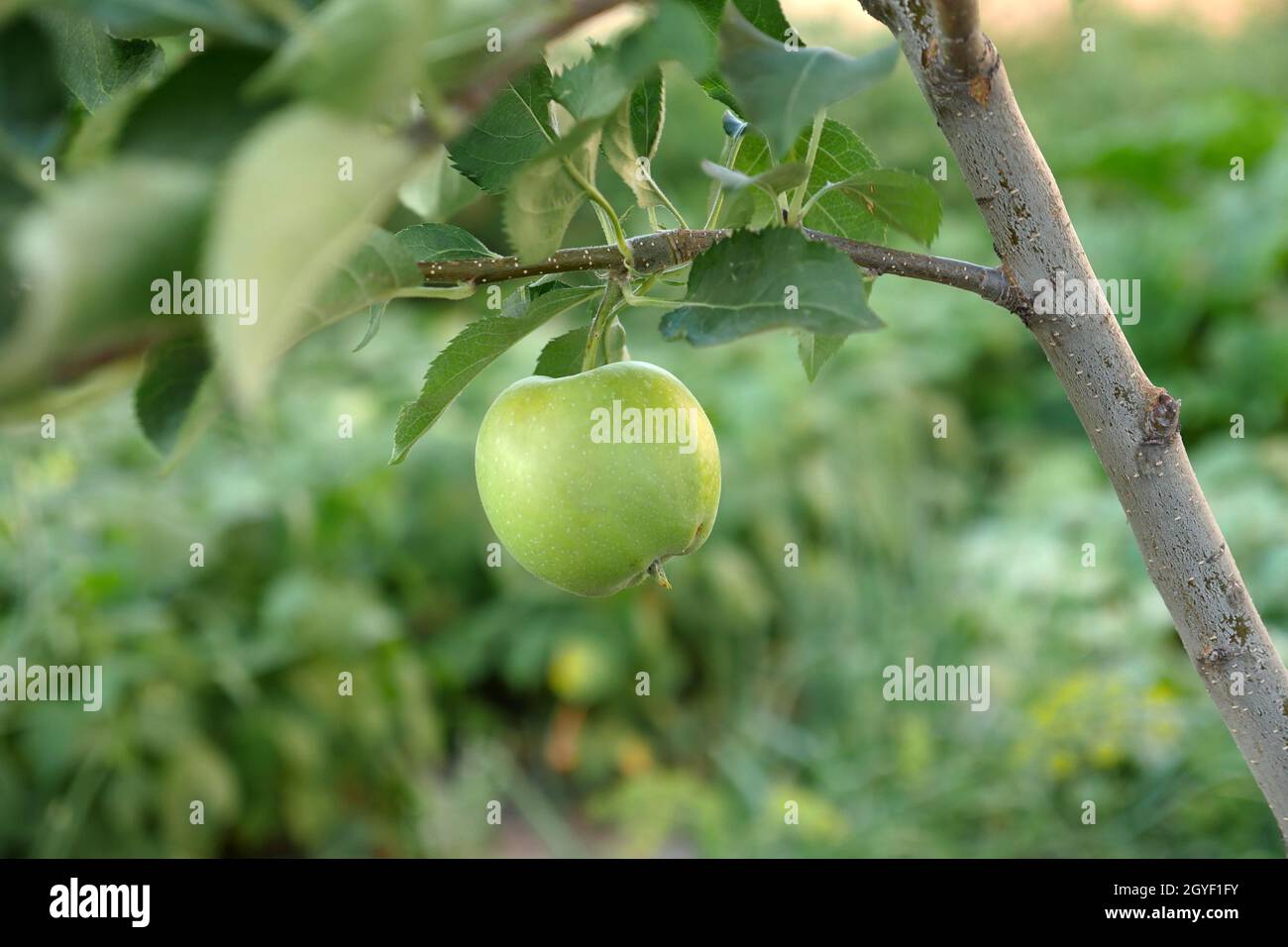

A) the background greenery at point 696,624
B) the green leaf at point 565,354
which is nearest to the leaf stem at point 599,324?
the green leaf at point 565,354

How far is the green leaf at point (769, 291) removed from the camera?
30 cm

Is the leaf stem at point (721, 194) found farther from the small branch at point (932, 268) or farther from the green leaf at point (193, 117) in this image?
the green leaf at point (193, 117)

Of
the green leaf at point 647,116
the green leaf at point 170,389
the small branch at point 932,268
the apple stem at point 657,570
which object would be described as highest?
the green leaf at point 647,116

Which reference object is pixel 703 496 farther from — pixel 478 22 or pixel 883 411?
pixel 883 411

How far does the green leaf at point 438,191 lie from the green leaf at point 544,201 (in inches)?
0.9

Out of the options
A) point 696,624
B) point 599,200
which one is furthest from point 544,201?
point 696,624

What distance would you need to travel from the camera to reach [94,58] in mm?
380

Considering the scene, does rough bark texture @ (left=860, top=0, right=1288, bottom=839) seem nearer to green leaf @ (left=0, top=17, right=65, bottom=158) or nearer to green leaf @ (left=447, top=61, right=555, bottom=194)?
green leaf @ (left=447, top=61, right=555, bottom=194)

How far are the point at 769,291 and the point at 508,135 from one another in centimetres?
12

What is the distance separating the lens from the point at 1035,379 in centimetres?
251
